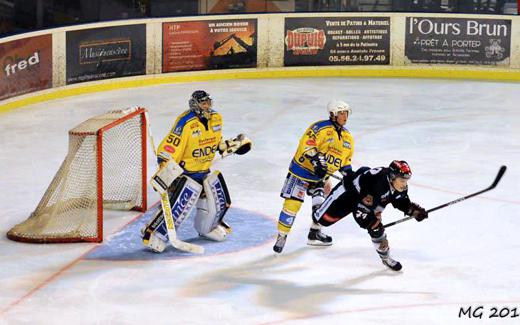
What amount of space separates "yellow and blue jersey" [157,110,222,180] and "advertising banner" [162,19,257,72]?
8966mm

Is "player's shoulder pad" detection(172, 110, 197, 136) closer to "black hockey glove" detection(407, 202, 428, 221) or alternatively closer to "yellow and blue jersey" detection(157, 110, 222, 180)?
"yellow and blue jersey" detection(157, 110, 222, 180)

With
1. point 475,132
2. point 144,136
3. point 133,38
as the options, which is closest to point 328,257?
point 144,136

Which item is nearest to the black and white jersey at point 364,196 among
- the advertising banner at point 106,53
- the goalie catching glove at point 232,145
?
the goalie catching glove at point 232,145

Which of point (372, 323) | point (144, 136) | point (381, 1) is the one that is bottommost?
point (372, 323)

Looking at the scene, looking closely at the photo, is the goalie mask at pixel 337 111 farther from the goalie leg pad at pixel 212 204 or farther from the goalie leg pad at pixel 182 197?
the goalie leg pad at pixel 182 197

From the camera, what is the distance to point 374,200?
9.27 meters

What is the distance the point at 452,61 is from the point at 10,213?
10807mm

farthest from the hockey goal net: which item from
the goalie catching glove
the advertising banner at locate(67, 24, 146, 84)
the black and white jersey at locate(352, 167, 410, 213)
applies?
the advertising banner at locate(67, 24, 146, 84)

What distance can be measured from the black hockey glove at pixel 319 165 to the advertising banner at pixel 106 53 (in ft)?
28.2

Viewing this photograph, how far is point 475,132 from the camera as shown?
1588 centimetres

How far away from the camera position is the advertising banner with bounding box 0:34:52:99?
16312mm

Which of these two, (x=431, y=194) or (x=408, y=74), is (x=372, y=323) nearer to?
(x=431, y=194)

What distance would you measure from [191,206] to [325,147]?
124cm

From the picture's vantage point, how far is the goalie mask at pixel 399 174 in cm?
895
